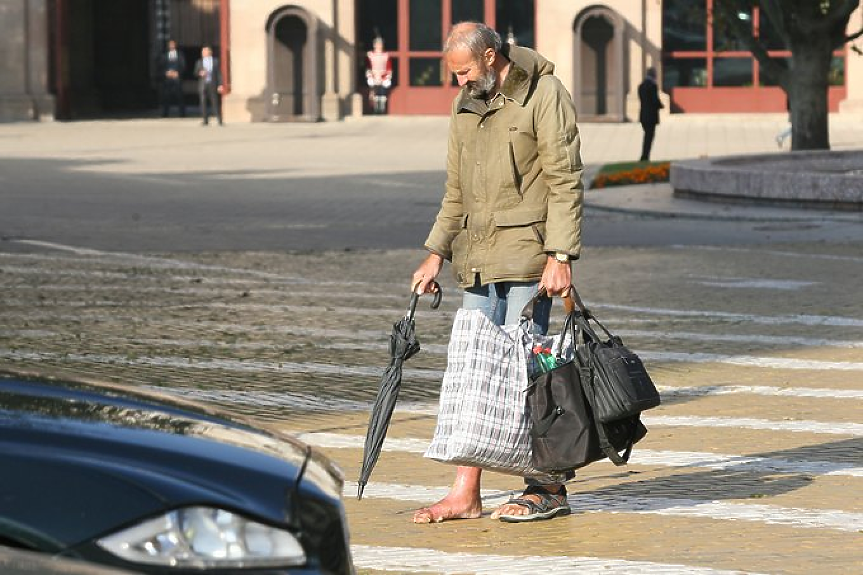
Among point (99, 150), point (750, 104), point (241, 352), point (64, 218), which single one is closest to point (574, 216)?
point (241, 352)

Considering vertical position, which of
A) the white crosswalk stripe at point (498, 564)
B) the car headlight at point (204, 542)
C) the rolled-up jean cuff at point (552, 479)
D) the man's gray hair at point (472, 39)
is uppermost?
the man's gray hair at point (472, 39)

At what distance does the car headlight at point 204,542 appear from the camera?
144 inches

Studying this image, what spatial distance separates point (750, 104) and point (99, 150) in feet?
57.6

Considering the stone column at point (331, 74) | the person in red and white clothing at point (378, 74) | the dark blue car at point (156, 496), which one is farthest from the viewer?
the person in red and white clothing at point (378, 74)

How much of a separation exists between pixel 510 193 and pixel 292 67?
39467mm

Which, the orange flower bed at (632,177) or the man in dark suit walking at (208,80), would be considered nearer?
the orange flower bed at (632,177)

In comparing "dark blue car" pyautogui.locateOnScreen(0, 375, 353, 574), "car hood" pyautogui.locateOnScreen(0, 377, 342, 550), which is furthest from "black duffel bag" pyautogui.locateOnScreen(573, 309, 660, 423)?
"dark blue car" pyautogui.locateOnScreen(0, 375, 353, 574)

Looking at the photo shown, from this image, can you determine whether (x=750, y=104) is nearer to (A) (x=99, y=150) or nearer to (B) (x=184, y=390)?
Result: (A) (x=99, y=150)

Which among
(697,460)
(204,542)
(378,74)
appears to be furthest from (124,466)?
(378,74)

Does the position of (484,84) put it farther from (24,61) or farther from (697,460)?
(24,61)

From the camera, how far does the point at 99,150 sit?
1395 inches

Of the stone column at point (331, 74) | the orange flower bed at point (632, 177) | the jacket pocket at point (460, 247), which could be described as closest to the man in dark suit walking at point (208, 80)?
the stone column at point (331, 74)

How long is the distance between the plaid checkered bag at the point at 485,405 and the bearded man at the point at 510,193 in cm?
24

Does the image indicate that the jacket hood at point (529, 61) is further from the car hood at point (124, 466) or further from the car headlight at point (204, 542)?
the car headlight at point (204, 542)
